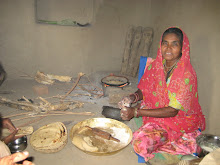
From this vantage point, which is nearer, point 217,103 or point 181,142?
point 181,142

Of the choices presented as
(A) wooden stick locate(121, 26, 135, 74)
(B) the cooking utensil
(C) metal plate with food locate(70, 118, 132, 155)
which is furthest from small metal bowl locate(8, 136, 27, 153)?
(A) wooden stick locate(121, 26, 135, 74)

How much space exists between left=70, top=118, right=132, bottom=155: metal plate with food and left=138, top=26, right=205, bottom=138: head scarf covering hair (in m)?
0.44

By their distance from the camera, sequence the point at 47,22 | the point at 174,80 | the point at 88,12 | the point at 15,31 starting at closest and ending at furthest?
1. the point at 174,80
2. the point at 15,31
3. the point at 47,22
4. the point at 88,12

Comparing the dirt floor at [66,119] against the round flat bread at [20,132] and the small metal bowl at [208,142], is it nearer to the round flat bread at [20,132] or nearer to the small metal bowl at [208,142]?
the round flat bread at [20,132]

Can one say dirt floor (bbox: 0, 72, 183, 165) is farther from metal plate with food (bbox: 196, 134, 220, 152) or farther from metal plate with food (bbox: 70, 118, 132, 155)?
metal plate with food (bbox: 196, 134, 220, 152)

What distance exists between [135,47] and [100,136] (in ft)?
10.5

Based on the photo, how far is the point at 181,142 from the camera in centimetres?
215

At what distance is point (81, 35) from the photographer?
4777 millimetres

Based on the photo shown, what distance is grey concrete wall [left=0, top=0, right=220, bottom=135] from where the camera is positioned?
401cm

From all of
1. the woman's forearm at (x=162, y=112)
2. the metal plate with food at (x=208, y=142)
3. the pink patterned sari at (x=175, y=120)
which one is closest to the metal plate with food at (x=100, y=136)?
the pink patterned sari at (x=175, y=120)

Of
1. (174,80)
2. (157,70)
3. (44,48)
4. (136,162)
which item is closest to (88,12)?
(44,48)

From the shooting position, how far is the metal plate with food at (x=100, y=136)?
6.60 feet

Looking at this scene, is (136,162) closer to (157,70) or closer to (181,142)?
(181,142)

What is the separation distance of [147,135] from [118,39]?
11.6 ft
